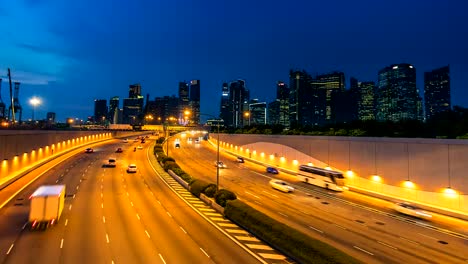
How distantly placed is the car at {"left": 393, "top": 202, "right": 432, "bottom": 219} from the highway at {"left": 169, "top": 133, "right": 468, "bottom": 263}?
700mm

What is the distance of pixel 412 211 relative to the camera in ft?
113

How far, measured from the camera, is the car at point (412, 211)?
33638 mm

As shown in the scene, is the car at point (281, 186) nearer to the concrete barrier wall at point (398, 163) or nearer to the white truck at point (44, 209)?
the concrete barrier wall at point (398, 163)

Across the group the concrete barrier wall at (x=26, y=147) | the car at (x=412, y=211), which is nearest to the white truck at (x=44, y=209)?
the concrete barrier wall at (x=26, y=147)

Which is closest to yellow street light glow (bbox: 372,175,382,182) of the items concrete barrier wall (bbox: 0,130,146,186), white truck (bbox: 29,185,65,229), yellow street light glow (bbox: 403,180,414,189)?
yellow street light glow (bbox: 403,180,414,189)

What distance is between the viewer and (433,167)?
36531 mm

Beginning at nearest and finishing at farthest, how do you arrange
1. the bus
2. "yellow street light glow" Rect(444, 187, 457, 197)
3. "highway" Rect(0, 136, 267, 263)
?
1. "highway" Rect(0, 136, 267, 263)
2. "yellow street light glow" Rect(444, 187, 457, 197)
3. the bus

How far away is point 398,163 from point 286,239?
2572 cm

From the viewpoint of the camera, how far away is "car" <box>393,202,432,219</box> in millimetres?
33638

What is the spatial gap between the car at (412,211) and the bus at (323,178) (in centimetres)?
1141

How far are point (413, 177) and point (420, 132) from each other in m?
10.2

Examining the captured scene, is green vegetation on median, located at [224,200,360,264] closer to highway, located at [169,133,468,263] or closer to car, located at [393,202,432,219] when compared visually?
highway, located at [169,133,468,263]

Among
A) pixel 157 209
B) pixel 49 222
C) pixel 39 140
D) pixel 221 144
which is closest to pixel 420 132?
pixel 157 209

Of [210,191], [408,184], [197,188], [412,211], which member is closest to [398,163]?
[408,184]
